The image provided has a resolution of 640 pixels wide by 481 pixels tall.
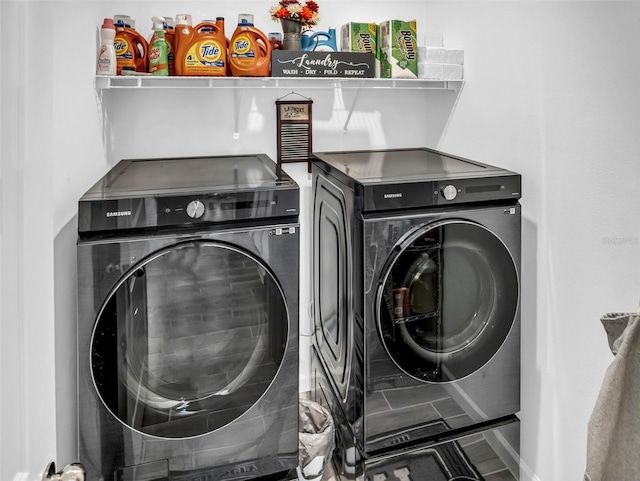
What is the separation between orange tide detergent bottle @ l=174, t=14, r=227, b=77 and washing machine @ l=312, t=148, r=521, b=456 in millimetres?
719

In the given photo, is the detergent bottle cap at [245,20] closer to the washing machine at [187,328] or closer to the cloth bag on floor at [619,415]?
the washing machine at [187,328]

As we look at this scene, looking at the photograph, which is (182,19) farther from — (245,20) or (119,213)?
(119,213)

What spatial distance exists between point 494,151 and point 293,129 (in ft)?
3.28

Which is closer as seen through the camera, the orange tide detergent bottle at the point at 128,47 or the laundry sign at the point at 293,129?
the orange tide detergent bottle at the point at 128,47

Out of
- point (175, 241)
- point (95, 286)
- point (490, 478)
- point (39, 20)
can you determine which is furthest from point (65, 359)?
point (490, 478)

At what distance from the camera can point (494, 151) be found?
7.27ft

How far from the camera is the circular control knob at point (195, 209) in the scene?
5.30 ft

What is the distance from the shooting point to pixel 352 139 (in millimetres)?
2701

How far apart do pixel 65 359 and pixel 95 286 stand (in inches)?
10.6

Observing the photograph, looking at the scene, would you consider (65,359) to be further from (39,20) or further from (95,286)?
(39,20)

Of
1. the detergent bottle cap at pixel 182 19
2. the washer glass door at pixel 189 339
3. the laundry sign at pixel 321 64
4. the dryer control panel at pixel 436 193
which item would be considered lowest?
the washer glass door at pixel 189 339

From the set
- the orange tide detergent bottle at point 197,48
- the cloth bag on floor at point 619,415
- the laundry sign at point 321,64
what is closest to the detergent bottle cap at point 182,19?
the orange tide detergent bottle at point 197,48

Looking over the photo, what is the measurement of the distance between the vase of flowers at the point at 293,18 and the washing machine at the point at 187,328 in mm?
824

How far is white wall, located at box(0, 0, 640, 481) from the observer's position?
38.4 inches
